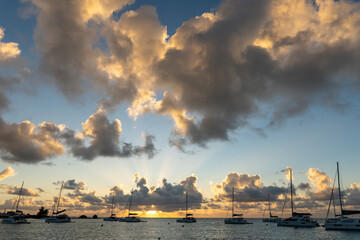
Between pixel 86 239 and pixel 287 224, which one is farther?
pixel 287 224

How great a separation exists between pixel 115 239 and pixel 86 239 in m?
10.1

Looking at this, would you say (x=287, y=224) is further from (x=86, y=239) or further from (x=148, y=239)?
(x=86, y=239)

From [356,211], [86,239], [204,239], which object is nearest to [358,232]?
[356,211]

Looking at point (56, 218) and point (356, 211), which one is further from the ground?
point (356, 211)

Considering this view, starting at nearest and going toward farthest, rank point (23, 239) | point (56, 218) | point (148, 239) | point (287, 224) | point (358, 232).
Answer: point (23, 239)
point (148, 239)
point (358, 232)
point (287, 224)
point (56, 218)

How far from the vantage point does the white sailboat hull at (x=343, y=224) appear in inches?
4343

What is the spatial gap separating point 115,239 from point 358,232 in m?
99.3

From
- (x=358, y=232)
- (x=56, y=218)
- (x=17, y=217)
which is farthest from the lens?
(x=56, y=218)

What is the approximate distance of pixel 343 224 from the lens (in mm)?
114500

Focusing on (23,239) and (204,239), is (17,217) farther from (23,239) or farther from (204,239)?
(204,239)

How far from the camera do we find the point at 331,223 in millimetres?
120125

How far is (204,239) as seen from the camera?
327 ft

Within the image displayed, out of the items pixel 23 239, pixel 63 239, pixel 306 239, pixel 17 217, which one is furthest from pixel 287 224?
pixel 17 217

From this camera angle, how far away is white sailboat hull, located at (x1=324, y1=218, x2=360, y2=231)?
110 metres
